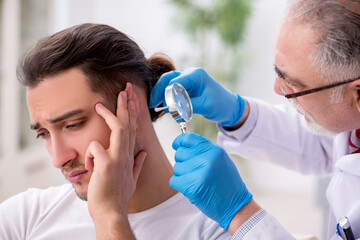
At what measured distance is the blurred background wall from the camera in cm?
370

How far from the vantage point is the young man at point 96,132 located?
1.42m

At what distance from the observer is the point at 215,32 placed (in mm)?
4582

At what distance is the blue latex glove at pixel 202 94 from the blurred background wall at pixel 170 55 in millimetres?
1578

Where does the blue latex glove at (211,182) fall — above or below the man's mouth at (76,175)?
below

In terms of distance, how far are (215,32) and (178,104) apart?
11.0 feet

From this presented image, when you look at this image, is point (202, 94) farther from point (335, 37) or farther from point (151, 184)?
point (335, 37)

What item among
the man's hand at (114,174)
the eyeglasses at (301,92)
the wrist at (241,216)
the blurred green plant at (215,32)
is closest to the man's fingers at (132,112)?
the man's hand at (114,174)

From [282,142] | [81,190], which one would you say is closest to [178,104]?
[81,190]

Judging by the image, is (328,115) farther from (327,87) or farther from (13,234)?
(13,234)

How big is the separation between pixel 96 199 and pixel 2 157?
8.80 ft

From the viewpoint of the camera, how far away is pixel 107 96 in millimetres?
1481

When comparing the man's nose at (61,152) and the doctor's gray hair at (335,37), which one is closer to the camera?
the doctor's gray hair at (335,37)

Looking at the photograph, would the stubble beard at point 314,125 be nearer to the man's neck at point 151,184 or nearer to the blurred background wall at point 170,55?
Answer: the man's neck at point 151,184

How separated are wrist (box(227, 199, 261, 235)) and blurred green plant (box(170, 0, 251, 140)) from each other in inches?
116
